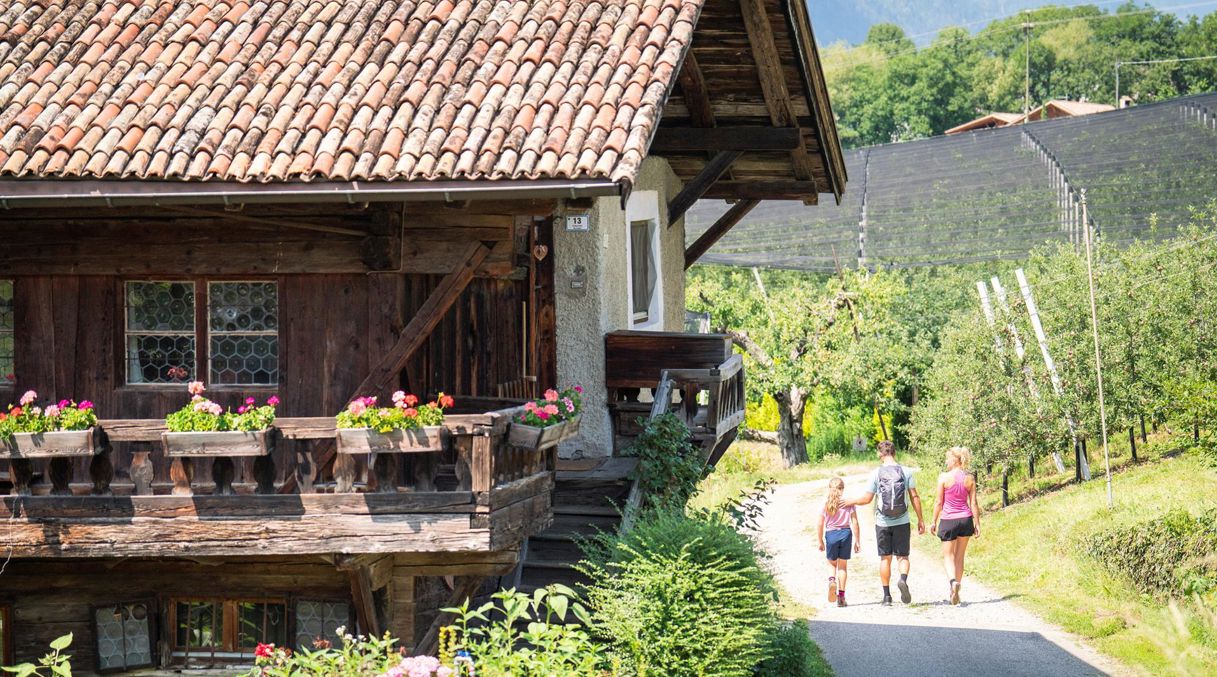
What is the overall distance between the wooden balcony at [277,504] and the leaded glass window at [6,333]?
1316 mm

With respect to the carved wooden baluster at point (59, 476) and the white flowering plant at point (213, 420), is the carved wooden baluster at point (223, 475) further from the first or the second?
the carved wooden baluster at point (59, 476)

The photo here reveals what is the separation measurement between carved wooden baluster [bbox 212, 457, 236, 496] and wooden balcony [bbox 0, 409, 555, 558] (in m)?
0.01

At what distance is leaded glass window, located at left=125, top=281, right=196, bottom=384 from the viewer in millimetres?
10430

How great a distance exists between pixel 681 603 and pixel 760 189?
27.5ft

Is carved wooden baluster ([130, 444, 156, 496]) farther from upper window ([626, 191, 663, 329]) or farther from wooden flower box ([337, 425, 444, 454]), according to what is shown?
upper window ([626, 191, 663, 329])

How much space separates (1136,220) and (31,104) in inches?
1346

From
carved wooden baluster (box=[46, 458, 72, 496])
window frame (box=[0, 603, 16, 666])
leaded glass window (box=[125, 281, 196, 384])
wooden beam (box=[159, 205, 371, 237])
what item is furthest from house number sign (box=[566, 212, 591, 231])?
window frame (box=[0, 603, 16, 666])

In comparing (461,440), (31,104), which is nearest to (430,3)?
(31,104)

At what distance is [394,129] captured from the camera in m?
9.26

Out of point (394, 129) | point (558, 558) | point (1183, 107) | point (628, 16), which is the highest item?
point (1183, 107)

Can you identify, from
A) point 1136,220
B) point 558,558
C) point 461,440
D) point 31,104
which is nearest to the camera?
point 461,440

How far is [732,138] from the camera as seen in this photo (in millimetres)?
14250

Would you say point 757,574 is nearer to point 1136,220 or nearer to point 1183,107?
point 1136,220

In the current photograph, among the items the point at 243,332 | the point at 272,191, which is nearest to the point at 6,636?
the point at 243,332
